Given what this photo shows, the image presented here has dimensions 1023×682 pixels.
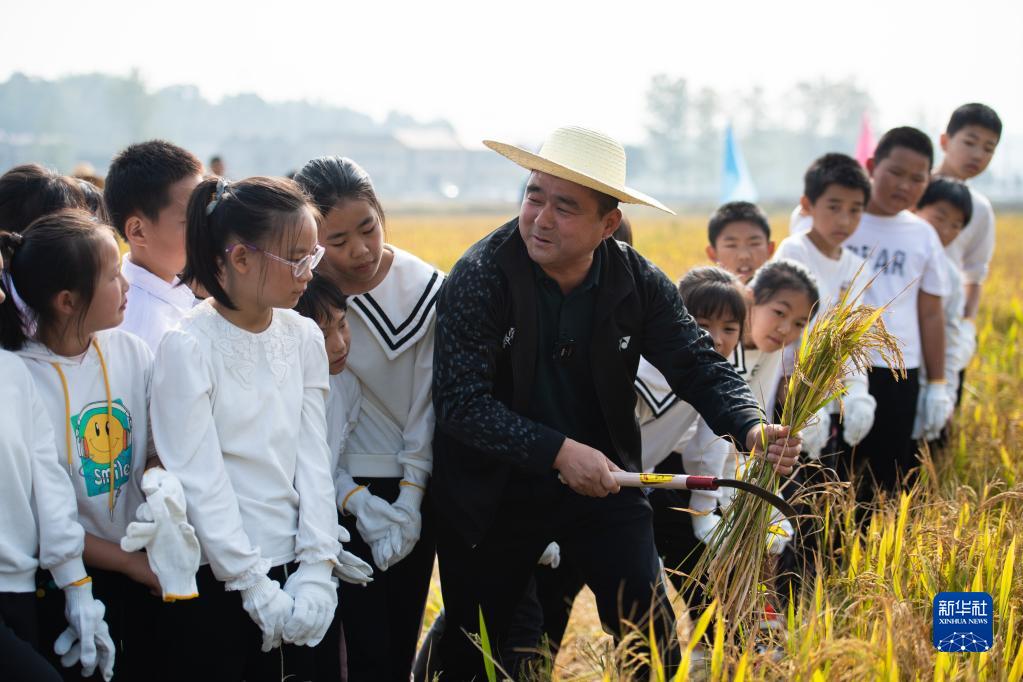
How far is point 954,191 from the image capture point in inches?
208

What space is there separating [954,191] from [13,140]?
9581cm

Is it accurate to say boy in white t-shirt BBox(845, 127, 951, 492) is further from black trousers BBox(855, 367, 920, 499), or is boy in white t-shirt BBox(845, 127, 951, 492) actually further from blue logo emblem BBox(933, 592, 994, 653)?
blue logo emblem BBox(933, 592, 994, 653)

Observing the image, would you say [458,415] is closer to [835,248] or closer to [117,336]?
[117,336]

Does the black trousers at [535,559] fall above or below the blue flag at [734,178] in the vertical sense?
below

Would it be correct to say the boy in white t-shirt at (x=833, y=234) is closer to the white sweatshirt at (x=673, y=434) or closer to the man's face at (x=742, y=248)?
the man's face at (x=742, y=248)

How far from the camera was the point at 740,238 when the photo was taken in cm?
462

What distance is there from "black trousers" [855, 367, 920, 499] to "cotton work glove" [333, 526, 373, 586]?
8.88 ft

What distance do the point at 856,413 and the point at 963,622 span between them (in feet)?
5.32

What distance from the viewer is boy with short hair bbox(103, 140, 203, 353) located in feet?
9.16

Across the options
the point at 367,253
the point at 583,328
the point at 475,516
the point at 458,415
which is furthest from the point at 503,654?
the point at 367,253

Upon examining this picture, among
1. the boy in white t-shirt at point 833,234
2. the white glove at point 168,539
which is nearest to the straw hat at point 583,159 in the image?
the white glove at point 168,539

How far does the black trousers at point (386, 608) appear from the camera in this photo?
2.80 m

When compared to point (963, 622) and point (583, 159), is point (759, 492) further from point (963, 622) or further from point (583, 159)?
point (583, 159)

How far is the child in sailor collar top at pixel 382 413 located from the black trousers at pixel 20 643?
930 mm
